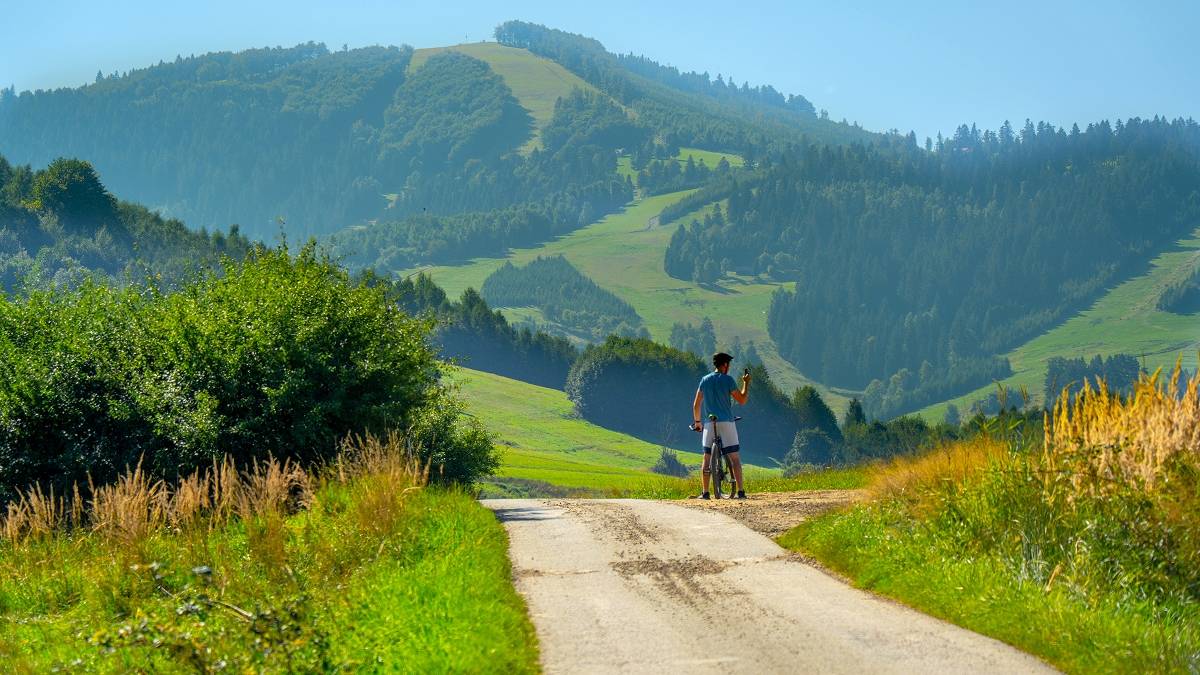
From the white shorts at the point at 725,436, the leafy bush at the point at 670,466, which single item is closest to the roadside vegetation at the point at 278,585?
the white shorts at the point at 725,436

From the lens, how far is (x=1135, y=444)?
13.0 meters

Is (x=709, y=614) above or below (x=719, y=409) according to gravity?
below

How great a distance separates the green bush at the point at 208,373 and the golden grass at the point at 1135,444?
16.4 metres

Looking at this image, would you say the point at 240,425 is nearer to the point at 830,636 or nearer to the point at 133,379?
the point at 133,379

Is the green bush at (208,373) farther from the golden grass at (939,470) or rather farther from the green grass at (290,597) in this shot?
the golden grass at (939,470)

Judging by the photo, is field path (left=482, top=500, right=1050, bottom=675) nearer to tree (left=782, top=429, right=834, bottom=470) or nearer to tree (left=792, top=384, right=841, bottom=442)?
tree (left=782, top=429, right=834, bottom=470)

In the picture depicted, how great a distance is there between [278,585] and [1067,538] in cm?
784

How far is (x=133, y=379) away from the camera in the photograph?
29.5m

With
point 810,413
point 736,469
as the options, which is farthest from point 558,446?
point 736,469

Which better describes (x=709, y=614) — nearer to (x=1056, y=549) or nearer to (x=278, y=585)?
(x=1056, y=549)

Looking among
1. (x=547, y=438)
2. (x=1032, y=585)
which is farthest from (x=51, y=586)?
(x=547, y=438)

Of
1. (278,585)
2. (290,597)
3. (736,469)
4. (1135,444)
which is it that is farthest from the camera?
(736,469)

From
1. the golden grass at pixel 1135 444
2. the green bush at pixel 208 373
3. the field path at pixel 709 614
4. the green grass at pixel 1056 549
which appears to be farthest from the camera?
the green bush at pixel 208 373

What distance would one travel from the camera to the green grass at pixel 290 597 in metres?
10.1
